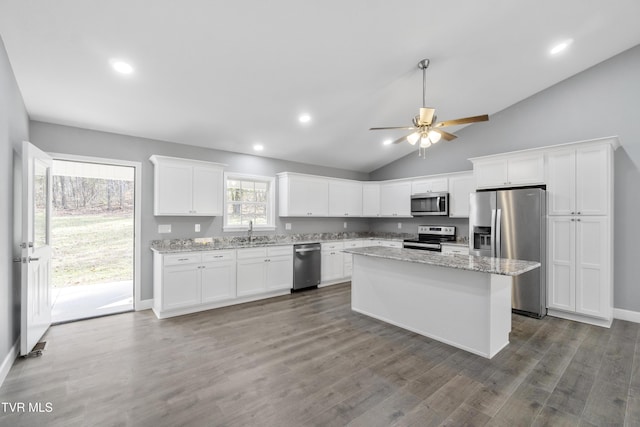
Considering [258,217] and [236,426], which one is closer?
[236,426]

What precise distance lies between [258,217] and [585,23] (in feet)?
17.5

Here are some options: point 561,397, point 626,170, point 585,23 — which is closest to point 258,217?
point 561,397

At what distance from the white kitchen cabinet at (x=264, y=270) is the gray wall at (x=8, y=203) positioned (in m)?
2.43

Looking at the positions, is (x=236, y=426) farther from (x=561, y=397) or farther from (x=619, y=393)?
(x=619, y=393)

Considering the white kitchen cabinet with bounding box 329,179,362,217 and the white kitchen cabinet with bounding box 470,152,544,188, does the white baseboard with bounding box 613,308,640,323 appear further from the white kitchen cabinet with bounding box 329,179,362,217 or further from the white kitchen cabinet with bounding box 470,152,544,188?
the white kitchen cabinet with bounding box 329,179,362,217

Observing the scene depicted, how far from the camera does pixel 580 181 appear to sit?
3.79 meters

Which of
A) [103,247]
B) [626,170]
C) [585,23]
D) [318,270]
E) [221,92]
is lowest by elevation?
[318,270]

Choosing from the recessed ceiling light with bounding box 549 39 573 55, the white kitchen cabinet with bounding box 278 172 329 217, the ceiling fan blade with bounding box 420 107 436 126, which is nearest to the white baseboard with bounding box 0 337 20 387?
the white kitchen cabinet with bounding box 278 172 329 217

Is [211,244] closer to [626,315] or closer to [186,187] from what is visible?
[186,187]

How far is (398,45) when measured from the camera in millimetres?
3084

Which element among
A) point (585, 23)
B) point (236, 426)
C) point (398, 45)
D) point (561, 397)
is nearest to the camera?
point (236, 426)

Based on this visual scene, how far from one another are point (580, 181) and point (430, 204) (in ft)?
7.45

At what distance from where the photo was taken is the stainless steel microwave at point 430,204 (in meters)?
5.46

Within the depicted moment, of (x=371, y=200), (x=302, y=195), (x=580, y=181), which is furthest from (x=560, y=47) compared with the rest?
(x=302, y=195)
